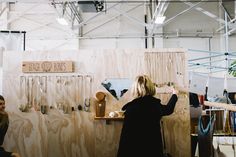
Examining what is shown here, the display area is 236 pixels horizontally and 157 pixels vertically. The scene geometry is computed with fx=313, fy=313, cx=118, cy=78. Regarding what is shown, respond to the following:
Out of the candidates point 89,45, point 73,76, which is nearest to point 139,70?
point 73,76

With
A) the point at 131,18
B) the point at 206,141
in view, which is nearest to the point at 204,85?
the point at 206,141

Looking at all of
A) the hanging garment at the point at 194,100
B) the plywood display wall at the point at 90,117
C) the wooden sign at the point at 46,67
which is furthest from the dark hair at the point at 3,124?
the hanging garment at the point at 194,100

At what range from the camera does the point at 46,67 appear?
3.89 meters

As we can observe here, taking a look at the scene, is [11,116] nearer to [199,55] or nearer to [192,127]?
[192,127]

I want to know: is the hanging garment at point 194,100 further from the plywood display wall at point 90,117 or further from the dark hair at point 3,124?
the dark hair at point 3,124

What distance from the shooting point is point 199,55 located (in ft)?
32.8

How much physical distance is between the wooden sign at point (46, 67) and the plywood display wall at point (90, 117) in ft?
0.20

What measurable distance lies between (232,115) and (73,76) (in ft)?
6.95

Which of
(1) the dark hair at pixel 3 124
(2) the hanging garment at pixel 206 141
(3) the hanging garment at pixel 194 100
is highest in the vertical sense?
(3) the hanging garment at pixel 194 100

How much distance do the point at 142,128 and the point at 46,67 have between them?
5.24ft

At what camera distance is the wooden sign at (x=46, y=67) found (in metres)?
3.87

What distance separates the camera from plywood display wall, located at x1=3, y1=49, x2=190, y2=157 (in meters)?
3.77

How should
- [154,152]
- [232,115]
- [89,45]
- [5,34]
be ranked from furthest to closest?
[89,45], [5,34], [232,115], [154,152]

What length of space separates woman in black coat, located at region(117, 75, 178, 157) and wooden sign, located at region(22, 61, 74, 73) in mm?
1216
